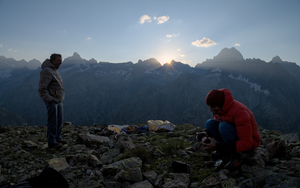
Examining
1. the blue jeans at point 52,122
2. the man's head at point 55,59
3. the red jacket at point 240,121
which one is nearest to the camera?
the red jacket at point 240,121

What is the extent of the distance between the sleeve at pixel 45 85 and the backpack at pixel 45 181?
357cm

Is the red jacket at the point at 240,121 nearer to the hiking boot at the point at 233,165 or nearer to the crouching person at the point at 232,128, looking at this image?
the crouching person at the point at 232,128

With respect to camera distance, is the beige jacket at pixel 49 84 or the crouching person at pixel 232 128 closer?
the crouching person at pixel 232 128

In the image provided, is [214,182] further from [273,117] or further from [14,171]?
[273,117]

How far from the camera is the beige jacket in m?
5.04

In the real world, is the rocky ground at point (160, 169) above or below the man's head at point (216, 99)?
below

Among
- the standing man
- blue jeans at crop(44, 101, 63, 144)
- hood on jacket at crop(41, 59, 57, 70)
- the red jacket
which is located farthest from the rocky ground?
hood on jacket at crop(41, 59, 57, 70)

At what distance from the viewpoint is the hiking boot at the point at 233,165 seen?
2.98 m

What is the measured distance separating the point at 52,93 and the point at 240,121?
19.8 feet

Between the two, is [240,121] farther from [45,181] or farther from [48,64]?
[48,64]

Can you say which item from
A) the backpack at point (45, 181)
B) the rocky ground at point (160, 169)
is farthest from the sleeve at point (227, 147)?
the backpack at point (45, 181)

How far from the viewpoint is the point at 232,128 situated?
3.06 m

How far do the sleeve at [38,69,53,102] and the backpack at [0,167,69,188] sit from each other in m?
3.57

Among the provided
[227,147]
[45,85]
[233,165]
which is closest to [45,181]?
[227,147]
